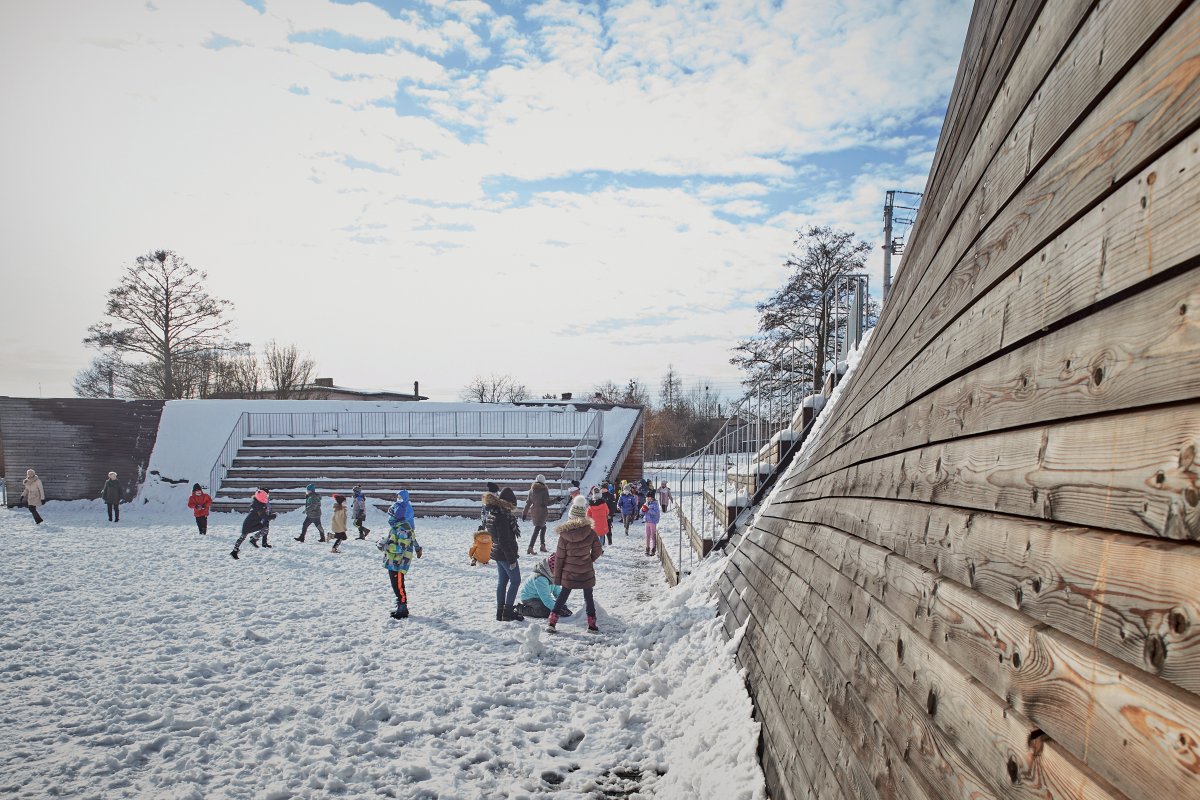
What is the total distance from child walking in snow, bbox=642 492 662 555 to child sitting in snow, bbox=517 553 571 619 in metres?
5.25

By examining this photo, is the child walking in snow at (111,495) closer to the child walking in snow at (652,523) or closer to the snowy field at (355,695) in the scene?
the snowy field at (355,695)

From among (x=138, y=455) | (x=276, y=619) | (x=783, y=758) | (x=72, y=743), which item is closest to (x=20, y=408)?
(x=138, y=455)

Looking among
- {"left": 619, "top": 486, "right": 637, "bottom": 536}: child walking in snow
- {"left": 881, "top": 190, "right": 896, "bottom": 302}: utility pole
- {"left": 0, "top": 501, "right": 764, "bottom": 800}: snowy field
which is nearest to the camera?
{"left": 0, "top": 501, "right": 764, "bottom": 800}: snowy field

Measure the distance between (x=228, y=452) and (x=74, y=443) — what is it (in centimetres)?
582

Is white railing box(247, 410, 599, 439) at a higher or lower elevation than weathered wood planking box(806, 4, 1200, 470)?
Answer: lower

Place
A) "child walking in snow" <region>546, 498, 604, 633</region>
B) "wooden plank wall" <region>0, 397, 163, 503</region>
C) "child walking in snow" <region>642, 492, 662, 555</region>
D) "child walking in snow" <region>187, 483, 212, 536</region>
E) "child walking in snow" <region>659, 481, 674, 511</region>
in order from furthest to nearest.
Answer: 1. "wooden plank wall" <region>0, 397, 163, 503</region>
2. "child walking in snow" <region>659, 481, 674, 511</region>
3. "child walking in snow" <region>187, 483, 212, 536</region>
4. "child walking in snow" <region>642, 492, 662, 555</region>
5. "child walking in snow" <region>546, 498, 604, 633</region>

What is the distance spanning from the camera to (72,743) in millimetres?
4711

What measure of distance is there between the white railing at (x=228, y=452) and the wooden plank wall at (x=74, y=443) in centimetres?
295

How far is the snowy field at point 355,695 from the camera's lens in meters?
4.27

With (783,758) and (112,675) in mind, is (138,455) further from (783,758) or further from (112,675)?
(783,758)

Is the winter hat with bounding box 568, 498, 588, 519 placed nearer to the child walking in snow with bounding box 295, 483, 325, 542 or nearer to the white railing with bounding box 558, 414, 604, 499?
the child walking in snow with bounding box 295, 483, 325, 542

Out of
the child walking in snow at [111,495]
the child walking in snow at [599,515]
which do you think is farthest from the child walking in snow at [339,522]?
the child walking in snow at [111,495]

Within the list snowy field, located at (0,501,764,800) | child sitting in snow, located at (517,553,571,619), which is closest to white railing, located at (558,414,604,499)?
snowy field, located at (0,501,764,800)

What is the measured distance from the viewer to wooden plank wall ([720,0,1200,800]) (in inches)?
44.6
